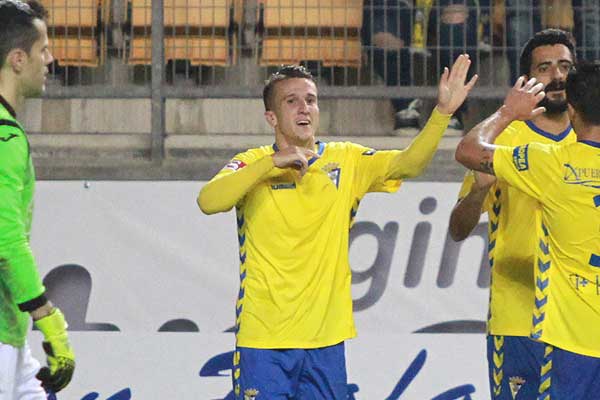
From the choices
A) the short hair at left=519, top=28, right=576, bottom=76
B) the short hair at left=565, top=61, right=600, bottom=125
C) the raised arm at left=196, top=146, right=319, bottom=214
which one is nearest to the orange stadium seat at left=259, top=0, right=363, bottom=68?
the short hair at left=519, top=28, right=576, bottom=76

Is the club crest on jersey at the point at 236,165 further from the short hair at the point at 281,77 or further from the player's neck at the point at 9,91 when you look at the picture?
the player's neck at the point at 9,91

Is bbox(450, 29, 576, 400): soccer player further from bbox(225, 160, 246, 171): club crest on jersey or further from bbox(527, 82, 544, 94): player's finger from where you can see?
bbox(225, 160, 246, 171): club crest on jersey

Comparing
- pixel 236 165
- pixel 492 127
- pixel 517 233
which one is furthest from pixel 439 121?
pixel 236 165

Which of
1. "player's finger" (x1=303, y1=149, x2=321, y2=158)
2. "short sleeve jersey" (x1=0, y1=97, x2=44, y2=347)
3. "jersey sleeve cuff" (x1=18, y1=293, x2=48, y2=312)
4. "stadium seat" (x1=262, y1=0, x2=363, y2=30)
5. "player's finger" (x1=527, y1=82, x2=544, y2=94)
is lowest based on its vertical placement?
"jersey sleeve cuff" (x1=18, y1=293, x2=48, y2=312)

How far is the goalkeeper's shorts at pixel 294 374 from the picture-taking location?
6.30 meters

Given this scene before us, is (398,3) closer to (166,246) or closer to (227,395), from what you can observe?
(166,246)

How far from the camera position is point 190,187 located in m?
8.62

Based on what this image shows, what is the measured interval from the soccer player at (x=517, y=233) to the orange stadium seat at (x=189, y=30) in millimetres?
3228

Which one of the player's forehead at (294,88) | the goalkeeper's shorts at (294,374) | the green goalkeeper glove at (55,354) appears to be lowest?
the goalkeeper's shorts at (294,374)

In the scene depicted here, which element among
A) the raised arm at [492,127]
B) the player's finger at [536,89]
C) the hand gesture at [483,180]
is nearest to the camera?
the raised arm at [492,127]

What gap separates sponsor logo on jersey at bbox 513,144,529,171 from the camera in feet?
18.7

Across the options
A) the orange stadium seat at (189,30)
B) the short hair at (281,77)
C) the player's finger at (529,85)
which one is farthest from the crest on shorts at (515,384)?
the orange stadium seat at (189,30)

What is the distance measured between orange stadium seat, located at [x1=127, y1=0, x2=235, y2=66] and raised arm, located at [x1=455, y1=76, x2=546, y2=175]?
12.3 ft

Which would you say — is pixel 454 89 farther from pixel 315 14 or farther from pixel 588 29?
pixel 588 29
